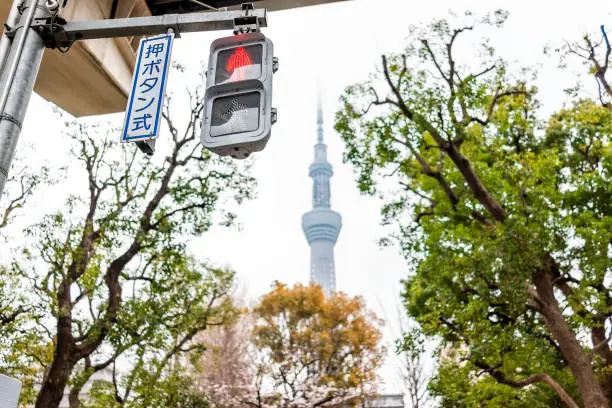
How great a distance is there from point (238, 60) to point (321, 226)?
8675 centimetres

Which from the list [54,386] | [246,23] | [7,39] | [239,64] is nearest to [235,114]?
[239,64]

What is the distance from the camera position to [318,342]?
19406 millimetres

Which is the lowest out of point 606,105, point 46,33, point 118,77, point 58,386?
point 58,386

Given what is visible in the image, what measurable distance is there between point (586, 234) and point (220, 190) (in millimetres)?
7415

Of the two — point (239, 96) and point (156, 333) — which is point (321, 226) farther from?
point (239, 96)

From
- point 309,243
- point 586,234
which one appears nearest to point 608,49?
point 586,234

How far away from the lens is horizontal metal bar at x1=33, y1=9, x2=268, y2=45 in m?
2.83

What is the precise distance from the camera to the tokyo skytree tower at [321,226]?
8175cm

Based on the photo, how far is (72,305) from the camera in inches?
343

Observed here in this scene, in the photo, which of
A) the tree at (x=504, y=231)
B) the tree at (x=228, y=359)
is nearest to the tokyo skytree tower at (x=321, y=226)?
the tree at (x=228, y=359)

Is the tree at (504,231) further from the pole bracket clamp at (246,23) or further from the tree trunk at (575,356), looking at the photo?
the pole bracket clamp at (246,23)

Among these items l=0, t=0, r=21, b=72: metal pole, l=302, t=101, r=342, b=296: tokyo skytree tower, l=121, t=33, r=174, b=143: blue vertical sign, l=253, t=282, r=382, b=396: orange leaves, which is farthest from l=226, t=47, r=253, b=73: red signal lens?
l=302, t=101, r=342, b=296: tokyo skytree tower

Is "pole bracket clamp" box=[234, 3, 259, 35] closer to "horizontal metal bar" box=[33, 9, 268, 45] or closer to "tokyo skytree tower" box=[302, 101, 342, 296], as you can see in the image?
"horizontal metal bar" box=[33, 9, 268, 45]

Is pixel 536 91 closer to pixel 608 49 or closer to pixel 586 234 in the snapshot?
pixel 608 49
